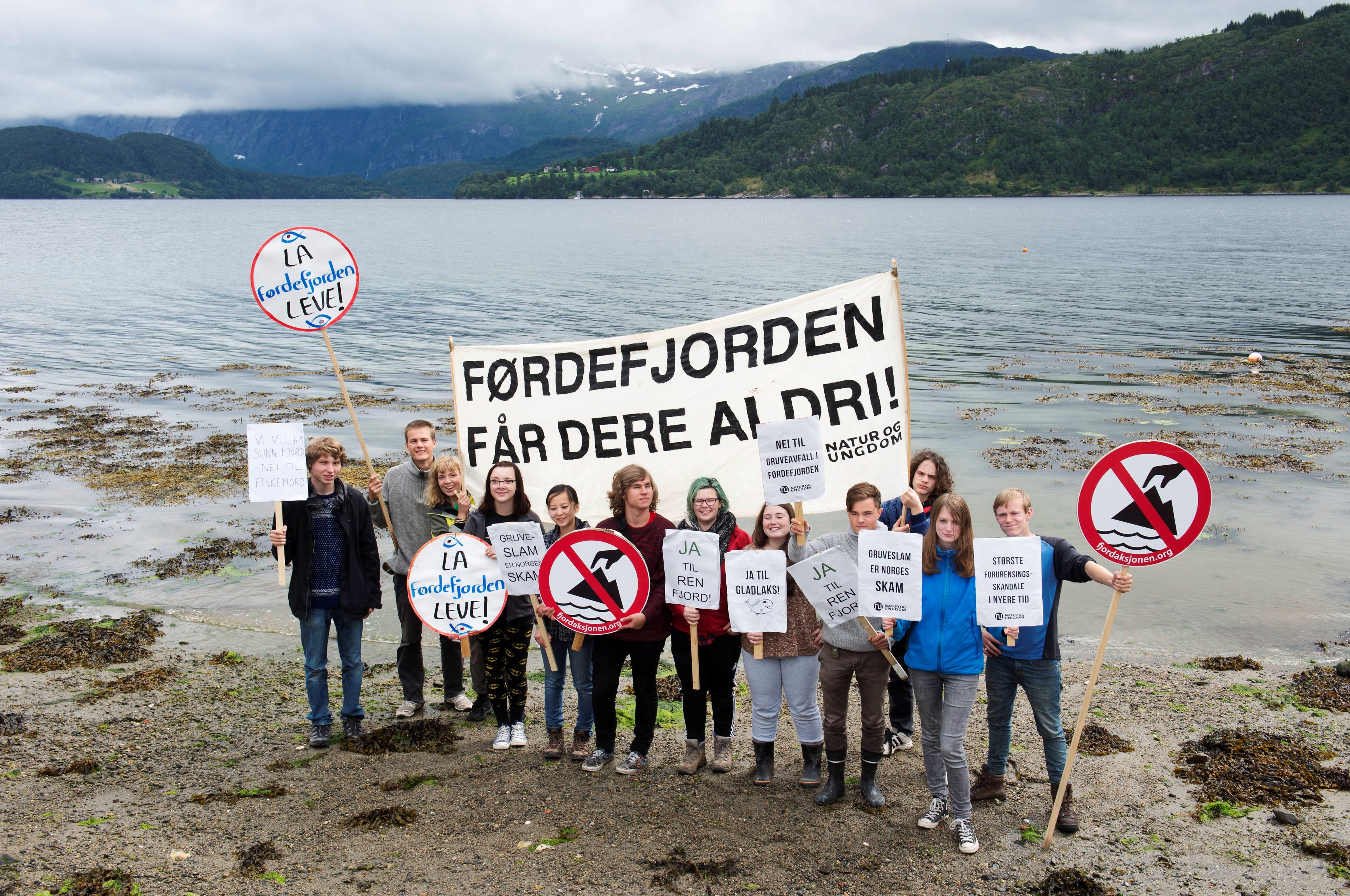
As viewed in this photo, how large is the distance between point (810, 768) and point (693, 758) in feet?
3.30

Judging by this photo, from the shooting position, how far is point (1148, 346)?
117 feet

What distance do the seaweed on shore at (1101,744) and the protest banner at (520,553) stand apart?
16.7ft

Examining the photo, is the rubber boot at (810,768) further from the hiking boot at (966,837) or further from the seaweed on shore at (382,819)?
the seaweed on shore at (382,819)

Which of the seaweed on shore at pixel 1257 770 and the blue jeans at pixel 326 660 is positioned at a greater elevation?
the blue jeans at pixel 326 660

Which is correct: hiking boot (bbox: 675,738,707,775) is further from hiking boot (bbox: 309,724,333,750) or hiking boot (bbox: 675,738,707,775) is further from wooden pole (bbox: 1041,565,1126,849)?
hiking boot (bbox: 309,724,333,750)

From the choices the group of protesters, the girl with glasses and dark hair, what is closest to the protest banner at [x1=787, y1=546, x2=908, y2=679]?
the group of protesters

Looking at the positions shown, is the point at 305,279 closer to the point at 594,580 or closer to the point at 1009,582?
the point at 594,580

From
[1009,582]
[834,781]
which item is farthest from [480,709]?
[1009,582]

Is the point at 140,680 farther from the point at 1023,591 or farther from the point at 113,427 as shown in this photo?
the point at 113,427

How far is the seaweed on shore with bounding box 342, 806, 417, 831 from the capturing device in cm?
696

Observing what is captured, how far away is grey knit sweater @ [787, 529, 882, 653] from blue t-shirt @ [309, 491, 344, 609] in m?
3.99

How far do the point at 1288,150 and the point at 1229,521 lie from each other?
735 feet

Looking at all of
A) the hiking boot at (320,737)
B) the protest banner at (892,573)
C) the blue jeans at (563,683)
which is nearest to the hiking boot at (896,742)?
the protest banner at (892,573)

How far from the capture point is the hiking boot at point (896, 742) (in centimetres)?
825
